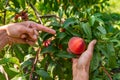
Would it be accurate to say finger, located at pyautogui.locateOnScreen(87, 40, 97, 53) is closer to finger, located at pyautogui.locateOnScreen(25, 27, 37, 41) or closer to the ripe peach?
the ripe peach

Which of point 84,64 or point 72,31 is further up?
point 72,31

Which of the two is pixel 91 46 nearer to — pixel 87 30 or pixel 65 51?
pixel 87 30

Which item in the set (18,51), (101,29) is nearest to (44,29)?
→ (101,29)

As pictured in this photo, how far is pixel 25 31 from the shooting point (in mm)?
1778

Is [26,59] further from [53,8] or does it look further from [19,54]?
[53,8]

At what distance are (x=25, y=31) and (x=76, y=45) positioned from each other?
0.85ft

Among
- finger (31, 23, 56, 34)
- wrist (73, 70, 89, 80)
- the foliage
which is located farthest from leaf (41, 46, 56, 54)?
wrist (73, 70, 89, 80)

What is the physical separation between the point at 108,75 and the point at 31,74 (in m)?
0.37

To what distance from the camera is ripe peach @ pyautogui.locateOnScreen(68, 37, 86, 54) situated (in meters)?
1.75

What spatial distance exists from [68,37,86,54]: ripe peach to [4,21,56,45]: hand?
0.10 metres

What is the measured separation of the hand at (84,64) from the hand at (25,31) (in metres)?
0.20

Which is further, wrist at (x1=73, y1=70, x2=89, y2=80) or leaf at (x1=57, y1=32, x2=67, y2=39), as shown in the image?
leaf at (x1=57, y1=32, x2=67, y2=39)

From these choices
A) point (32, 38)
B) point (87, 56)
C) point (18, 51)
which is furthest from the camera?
point (18, 51)

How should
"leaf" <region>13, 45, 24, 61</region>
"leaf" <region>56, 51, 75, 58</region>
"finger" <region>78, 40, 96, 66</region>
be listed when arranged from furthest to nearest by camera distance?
"leaf" <region>13, 45, 24, 61</region> → "leaf" <region>56, 51, 75, 58</region> → "finger" <region>78, 40, 96, 66</region>
